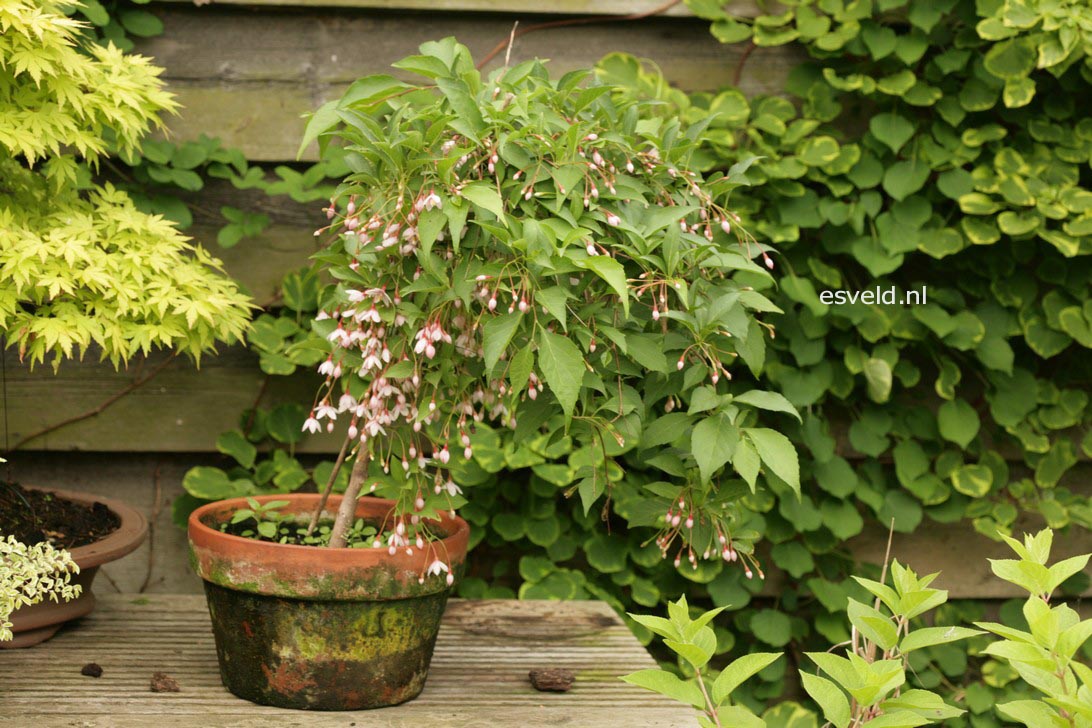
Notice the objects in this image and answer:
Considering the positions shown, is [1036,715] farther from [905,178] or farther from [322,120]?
[905,178]

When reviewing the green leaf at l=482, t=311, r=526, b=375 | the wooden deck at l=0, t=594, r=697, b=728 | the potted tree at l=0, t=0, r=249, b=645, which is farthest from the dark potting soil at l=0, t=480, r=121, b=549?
the green leaf at l=482, t=311, r=526, b=375

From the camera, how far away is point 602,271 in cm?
104

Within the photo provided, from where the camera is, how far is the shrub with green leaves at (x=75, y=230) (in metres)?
1.33

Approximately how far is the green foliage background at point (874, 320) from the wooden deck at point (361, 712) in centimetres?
28

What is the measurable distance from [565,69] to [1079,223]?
0.95 m

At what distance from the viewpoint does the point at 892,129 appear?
1.94 m

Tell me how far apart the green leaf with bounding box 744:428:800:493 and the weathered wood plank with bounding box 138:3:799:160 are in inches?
41.4

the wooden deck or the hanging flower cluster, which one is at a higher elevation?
the hanging flower cluster

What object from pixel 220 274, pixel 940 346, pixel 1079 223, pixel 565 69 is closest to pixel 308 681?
pixel 220 274

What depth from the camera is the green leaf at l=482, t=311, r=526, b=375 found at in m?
1.08

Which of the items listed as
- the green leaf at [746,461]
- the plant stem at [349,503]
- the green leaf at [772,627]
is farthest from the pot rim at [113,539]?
the green leaf at [772,627]

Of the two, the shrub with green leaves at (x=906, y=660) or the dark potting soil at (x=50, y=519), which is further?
the dark potting soil at (x=50, y=519)

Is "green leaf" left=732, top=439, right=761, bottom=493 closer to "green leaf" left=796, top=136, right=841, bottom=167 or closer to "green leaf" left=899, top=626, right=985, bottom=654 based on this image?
"green leaf" left=899, top=626, right=985, bottom=654

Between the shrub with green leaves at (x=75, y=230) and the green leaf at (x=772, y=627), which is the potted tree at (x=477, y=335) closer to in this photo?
the shrub with green leaves at (x=75, y=230)
